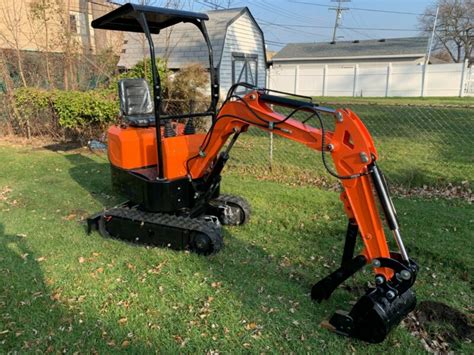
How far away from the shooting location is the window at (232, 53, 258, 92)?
60.7ft

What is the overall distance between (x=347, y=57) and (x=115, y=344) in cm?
3447

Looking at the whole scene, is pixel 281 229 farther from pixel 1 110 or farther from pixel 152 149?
pixel 1 110

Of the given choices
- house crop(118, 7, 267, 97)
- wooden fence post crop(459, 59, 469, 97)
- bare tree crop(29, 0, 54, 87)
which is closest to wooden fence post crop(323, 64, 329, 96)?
wooden fence post crop(459, 59, 469, 97)

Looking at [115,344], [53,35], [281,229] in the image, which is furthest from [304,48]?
[115,344]

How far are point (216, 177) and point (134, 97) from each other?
1.84 meters

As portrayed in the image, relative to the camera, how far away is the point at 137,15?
14.4 ft

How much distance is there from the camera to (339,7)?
193 feet

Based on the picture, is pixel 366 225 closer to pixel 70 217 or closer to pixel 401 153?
pixel 70 217

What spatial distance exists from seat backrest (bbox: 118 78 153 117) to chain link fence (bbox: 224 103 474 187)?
2497 millimetres

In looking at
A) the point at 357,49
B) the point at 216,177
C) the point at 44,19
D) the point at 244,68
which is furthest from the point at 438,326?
the point at 357,49

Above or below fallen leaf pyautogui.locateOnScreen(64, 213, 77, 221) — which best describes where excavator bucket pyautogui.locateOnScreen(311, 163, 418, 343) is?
above

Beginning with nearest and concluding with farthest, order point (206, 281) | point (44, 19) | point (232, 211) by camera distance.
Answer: point (206, 281)
point (232, 211)
point (44, 19)

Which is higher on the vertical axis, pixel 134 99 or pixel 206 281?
pixel 134 99

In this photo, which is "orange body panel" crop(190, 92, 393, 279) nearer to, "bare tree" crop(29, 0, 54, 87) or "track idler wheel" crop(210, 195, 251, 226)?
"track idler wheel" crop(210, 195, 251, 226)
